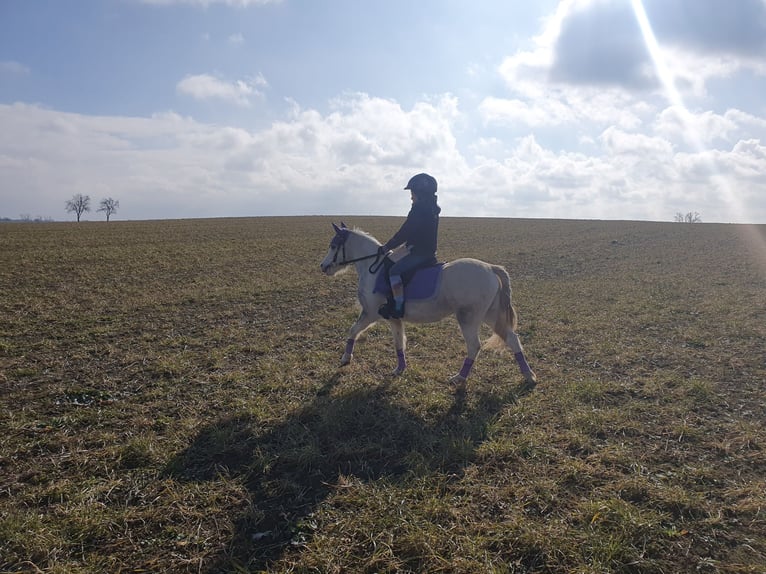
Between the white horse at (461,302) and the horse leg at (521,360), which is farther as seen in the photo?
the horse leg at (521,360)

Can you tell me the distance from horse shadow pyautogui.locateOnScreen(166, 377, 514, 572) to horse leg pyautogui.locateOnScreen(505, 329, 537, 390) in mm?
896

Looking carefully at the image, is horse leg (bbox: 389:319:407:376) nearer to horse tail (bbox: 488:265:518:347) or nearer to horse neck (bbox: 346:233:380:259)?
horse neck (bbox: 346:233:380:259)

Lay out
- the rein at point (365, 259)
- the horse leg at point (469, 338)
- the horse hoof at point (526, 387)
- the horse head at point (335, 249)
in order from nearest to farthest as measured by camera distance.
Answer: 1. the horse hoof at point (526, 387)
2. the horse leg at point (469, 338)
3. the rein at point (365, 259)
4. the horse head at point (335, 249)

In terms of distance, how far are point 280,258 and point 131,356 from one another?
17619mm

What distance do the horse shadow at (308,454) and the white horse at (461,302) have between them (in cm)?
115

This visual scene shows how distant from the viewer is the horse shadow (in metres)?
4.20

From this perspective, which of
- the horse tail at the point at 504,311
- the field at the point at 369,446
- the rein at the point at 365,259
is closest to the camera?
the field at the point at 369,446

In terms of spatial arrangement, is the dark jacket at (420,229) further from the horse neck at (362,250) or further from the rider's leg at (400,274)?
the horse neck at (362,250)

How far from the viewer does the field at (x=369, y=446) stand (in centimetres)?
391

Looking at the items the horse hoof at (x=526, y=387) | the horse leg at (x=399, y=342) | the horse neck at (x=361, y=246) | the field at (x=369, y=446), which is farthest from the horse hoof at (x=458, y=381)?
the horse neck at (x=361, y=246)

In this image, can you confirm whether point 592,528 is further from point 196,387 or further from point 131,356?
point 131,356

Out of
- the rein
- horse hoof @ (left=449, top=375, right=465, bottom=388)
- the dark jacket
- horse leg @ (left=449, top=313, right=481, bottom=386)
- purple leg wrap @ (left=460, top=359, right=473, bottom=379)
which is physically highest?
the dark jacket

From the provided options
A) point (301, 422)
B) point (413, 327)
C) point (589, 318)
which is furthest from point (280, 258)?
point (301, 422)

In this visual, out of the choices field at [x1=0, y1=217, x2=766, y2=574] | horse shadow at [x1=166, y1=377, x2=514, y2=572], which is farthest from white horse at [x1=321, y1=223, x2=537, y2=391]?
horse shadow at [x1=166, y1=377, x2=514, y2=572]
